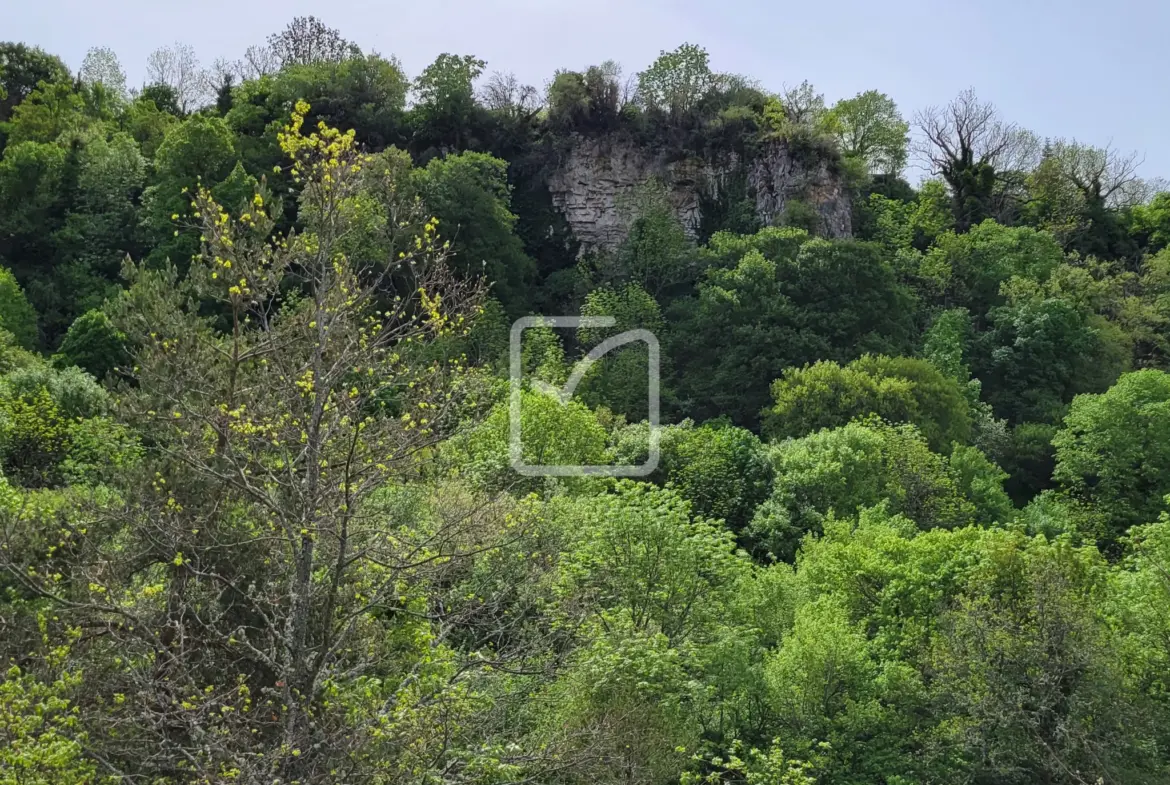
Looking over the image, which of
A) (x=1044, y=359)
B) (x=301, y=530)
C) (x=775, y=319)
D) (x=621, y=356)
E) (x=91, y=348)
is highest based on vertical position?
(x=775, y=319)

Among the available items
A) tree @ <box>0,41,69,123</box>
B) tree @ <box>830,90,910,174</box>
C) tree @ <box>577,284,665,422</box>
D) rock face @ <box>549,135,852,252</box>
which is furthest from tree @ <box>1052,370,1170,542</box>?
tree @ <box>0,41,69,123</box>

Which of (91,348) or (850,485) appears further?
(91,348)

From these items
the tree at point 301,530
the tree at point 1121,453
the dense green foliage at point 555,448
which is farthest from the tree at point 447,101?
the tree at point 301,530

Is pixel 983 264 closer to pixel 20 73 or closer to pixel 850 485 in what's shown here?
pixel 850 485

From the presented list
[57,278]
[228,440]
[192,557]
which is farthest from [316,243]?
[57,278]

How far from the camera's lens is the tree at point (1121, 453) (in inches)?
1495

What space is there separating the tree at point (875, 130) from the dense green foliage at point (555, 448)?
0.28 metres

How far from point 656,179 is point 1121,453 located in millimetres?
29198

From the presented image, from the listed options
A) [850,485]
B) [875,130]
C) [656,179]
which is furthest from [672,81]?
[850,485]

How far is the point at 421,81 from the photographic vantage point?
192ft

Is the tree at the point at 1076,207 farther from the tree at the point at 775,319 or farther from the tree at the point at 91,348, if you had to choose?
the tree at the point at 91,348

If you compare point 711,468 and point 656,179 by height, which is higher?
point 656,179

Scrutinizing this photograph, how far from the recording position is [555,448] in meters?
30.6

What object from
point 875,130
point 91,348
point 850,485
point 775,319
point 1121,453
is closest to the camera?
point 850,485
